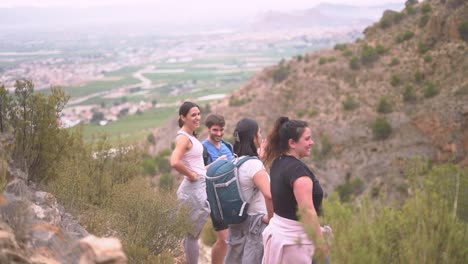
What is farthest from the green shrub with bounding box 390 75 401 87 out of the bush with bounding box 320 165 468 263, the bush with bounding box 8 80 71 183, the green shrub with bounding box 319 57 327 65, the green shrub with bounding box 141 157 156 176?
the bush with bounding box 320 165 468 263

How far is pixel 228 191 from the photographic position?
4020 millimetres

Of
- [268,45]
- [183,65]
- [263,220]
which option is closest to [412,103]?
[263,220]

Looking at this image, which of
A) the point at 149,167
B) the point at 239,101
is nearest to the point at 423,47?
the point at 239,101

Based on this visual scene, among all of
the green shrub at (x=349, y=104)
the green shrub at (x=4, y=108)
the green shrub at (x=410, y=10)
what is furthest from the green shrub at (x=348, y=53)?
the green shrub at (x=4, y=108)

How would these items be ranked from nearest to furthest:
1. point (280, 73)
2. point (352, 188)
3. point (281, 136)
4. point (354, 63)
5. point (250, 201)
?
point (281, 136) < point (250, 201) < point (352, 188) < point (354, 63) < point (280, 73)

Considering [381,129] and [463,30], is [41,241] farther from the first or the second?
[463,30]

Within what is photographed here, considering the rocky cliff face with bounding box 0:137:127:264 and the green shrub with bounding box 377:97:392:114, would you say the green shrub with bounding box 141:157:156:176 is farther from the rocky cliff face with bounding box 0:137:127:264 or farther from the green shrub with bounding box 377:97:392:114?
the rocky cliff face with bounding box 0:137:127:264

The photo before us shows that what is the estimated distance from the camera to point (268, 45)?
502ft

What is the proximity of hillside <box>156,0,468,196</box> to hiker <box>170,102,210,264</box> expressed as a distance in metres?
13.8

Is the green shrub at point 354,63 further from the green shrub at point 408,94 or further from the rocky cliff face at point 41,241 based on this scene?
the rocky cliff face at point 41,241

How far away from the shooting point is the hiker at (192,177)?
479 cm

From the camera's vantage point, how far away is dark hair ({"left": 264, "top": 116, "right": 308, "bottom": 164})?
3553 mm

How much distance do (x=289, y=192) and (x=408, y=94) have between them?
25.1 meters

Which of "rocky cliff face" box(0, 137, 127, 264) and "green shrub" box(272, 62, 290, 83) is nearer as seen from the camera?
"rocky cliff face" box(0, 137, 127, 264)
